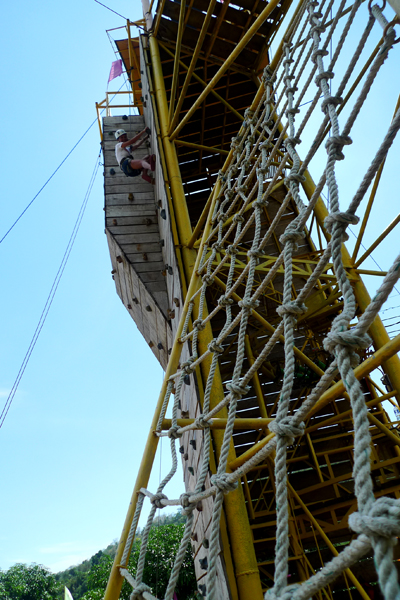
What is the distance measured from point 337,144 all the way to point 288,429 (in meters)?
1.08

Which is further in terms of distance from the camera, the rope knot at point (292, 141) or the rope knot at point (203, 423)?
the rope knot at point (292, 141)

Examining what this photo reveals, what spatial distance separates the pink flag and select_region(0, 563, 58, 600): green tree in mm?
29210

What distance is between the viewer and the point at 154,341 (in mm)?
6477

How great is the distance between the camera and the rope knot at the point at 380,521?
715mm

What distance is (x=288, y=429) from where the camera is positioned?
1.20 metres

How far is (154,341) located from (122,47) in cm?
825

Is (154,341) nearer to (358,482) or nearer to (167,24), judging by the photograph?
(167,24)

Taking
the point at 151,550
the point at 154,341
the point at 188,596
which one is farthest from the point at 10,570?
the point at 154,341

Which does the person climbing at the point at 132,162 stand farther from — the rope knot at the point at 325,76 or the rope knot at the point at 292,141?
the rope knot at the point at 325,76

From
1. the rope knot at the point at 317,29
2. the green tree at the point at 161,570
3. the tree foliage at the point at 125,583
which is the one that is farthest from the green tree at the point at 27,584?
the rope knot at the point at 317,29

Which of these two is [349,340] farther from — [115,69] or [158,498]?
[115,69]

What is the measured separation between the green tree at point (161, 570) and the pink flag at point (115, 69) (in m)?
16.2

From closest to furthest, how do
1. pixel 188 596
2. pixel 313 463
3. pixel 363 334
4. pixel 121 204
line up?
pixel 363 334 < pixel 313 463 < pixel 121 204 < pixel 188 596

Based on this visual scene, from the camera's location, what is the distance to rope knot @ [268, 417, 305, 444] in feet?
3.93
